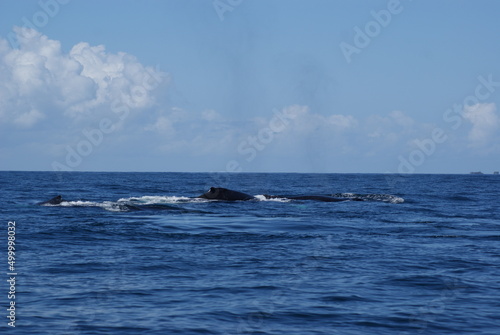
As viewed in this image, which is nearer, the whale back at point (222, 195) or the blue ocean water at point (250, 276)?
the blue ocean water at point (250, 276)

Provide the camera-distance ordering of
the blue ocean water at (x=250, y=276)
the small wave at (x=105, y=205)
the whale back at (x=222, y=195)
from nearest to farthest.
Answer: the blue ocean water at (x=250, y=276)
the small wave at (x=105, y=205)
the whale back at (x=222, y=195)

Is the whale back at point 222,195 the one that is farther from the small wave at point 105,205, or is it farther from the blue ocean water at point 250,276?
the blue ocean water at point 250,276

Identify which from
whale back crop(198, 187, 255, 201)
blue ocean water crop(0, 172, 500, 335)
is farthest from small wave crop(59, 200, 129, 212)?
whale back crop(198, 187, 255, 201)

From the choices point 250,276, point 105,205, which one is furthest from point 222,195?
point 250,276

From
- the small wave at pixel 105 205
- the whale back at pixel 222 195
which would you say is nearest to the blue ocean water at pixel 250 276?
the small wave at pixel 105 205

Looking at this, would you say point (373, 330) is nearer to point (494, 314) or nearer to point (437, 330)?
point (437, 330)

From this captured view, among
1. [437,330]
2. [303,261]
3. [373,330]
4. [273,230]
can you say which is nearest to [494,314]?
[437,330]

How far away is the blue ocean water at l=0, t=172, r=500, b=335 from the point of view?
1242 cm

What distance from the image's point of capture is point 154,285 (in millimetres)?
15469

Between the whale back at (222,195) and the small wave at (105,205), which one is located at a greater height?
the whale back at (222,195)

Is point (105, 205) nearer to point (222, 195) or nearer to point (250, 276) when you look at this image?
point (222, 195)

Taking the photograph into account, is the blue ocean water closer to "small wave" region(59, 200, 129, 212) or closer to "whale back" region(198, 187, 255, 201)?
"small wave" region(59, 200, 129, 212)

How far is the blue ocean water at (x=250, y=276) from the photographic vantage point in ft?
40.8

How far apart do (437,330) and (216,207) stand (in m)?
26.8
